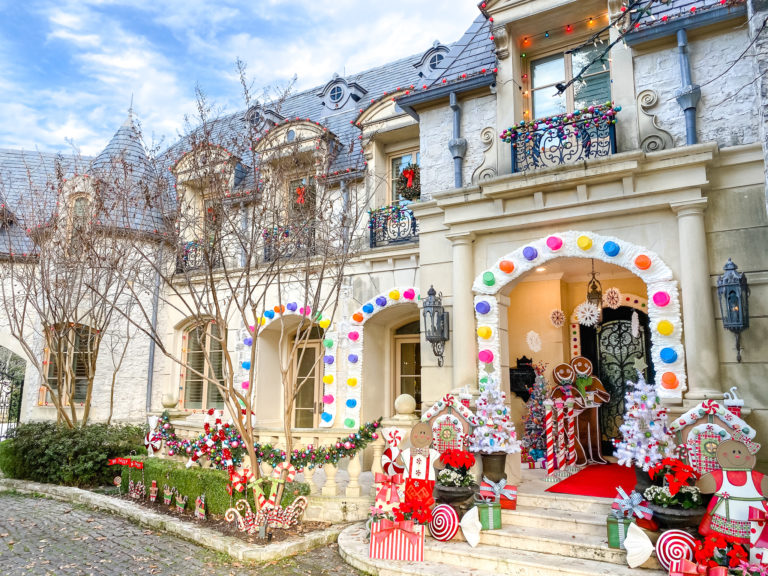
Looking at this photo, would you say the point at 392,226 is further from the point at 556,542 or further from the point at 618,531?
the point at 618,531

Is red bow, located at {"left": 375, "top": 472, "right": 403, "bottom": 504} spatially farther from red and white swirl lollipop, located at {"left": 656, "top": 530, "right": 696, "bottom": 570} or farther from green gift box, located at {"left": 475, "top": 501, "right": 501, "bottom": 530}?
red and white swirl lollipop, located at {"left": 656, "top": 530, "right": 696, "bottom": 570}

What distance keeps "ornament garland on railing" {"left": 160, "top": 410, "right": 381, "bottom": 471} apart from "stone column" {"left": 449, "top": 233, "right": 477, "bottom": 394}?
130 centimetres

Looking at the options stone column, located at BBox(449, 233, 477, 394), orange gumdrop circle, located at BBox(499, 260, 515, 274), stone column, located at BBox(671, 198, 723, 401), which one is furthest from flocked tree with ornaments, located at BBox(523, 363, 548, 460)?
stone column, located at BBox(671, 198, 723, 401)

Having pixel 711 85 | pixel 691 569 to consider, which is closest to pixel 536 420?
pixel 691 569

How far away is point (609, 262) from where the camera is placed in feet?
21.0

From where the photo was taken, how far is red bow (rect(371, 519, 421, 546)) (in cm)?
534

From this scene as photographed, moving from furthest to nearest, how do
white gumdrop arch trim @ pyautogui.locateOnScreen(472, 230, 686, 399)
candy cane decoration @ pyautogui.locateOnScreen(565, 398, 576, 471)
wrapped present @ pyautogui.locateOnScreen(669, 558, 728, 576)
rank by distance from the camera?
candy cane decoration @ pyautogui.locateOnScreen(565, 398, 576, 471), white gumdrop arch trim @ pyautogui.locateOnScreen(472, 230, 686, 399), wrapped present @ pyautogui.locateOnScreen(669, 558, 728, 576)

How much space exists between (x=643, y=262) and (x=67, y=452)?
9.13 m

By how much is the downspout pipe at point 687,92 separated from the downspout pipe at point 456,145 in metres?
2.73

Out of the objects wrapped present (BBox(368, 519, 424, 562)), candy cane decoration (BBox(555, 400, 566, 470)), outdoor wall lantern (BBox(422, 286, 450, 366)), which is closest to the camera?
wrapped present (BBox(368, 519, 424, 562))

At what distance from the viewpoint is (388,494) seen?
5648 millimetres

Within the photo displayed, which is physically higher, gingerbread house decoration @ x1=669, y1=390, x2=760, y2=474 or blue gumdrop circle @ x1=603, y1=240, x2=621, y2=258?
blue gumdrop circle @ x1=603, y1=240, x2=621, y2=258

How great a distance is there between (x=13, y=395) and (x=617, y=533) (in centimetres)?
1345

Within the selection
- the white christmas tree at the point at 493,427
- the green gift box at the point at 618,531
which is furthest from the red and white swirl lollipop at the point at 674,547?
the white christmas tree at the point at 493,427
